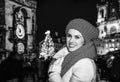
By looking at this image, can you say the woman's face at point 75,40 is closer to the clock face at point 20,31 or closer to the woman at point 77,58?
the woman at point 77,58

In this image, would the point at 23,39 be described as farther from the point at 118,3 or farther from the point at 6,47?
the point at 118,3

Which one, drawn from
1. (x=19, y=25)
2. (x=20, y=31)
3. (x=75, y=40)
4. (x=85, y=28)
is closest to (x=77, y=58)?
(x=75, y=40)

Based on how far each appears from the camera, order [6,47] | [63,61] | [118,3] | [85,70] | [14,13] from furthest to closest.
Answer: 1. [118,3]
2. [14,13]
3. [6,47]
4. [63,61]
5. [85,70]

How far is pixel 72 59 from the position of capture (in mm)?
2125

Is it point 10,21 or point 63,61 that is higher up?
point 10,21

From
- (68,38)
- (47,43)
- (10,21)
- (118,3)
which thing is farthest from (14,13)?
(118,3)

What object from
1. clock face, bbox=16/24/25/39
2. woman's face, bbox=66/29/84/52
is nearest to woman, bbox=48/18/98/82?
woman's face, bbox=66/29/84/52

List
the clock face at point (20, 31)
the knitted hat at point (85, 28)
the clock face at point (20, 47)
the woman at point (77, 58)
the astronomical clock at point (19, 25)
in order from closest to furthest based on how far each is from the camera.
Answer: the woman at point (77, 58)
the knitted hat at point (85, 28)
the astronomical clock at point (19, 25)
the clock face at point (20, 47)
the clock face at point (20, 31)

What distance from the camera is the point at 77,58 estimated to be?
2100mm

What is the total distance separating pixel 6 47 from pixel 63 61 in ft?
74.6

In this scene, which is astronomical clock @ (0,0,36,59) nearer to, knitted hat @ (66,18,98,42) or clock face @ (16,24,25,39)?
clock face @ (16,24,25,39)

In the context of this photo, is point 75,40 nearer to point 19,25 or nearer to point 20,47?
point 20,47

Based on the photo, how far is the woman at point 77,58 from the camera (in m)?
2.03

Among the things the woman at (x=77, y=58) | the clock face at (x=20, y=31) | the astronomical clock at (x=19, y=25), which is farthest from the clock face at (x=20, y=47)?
the woman at (x=77, y=58)
